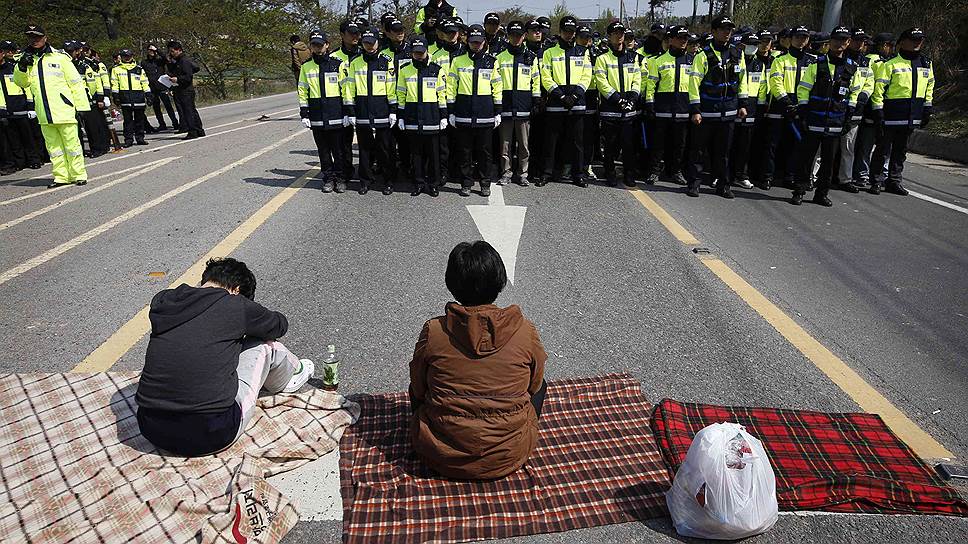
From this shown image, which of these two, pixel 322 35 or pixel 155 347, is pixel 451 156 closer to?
pixel 322 35

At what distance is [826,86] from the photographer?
8.27 meters

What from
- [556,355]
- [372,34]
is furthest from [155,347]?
[372,34]

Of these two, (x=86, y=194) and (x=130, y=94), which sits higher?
(x=130, y=94)

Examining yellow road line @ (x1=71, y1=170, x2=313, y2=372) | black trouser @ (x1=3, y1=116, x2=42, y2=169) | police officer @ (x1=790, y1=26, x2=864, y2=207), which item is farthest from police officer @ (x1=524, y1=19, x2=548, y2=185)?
black trouser @ (x1=3, y1=116, x2=42, y2=169)

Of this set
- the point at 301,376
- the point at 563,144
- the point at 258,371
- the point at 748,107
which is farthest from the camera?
the point at 563,144

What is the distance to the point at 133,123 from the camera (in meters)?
14.7

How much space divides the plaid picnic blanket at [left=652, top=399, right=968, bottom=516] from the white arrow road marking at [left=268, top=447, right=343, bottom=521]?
171 cm

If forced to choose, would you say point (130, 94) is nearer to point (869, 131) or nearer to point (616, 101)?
point (616, 101)

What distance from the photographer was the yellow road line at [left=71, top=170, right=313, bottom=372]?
4.34 metres

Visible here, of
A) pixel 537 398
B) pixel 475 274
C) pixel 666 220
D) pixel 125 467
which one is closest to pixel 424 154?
pixel 666 220

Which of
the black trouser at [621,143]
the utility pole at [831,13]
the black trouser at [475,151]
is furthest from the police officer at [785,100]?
the utility pole at [831,13]

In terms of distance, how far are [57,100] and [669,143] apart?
8887mm

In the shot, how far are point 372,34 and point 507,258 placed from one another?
3877 millimetres

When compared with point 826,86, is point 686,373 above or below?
below
